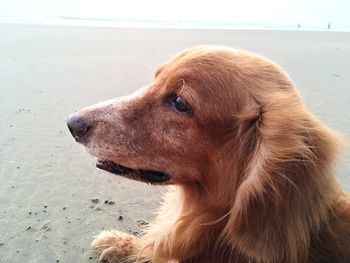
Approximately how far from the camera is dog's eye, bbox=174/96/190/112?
7.80 ft

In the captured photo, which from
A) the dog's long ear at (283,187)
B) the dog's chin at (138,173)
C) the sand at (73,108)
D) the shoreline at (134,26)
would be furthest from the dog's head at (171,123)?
the shoreline at (134,26)

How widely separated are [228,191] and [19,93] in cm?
420

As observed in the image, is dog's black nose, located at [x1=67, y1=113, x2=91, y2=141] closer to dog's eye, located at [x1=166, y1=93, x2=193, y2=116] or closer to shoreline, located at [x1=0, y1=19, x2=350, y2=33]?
dog's eye, located at [x1=166, y1=93, x2=193, y2=116]

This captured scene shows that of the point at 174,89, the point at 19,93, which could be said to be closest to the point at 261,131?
the point at 174,89

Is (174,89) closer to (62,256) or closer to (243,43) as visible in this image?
(62,256)

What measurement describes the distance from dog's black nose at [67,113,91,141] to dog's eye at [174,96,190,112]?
55cm

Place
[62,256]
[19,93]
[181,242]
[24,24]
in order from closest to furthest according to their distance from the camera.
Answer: [181,242]
[62,256]
[19,93]
[24,24]

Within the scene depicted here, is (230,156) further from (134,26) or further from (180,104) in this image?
(134,26)

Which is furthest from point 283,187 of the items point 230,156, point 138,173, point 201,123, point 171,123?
point 138,173

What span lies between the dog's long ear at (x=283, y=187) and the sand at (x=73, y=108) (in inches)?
55.3

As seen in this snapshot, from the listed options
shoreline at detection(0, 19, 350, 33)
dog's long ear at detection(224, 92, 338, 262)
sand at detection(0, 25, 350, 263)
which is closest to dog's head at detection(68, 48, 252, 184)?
dog's long ear at detection(224, 92, 338, 262)

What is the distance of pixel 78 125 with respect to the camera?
2.49 metres

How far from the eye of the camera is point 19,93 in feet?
18.6

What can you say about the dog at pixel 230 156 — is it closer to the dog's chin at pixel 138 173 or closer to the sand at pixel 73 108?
the dog's chin at pixel 138 173
